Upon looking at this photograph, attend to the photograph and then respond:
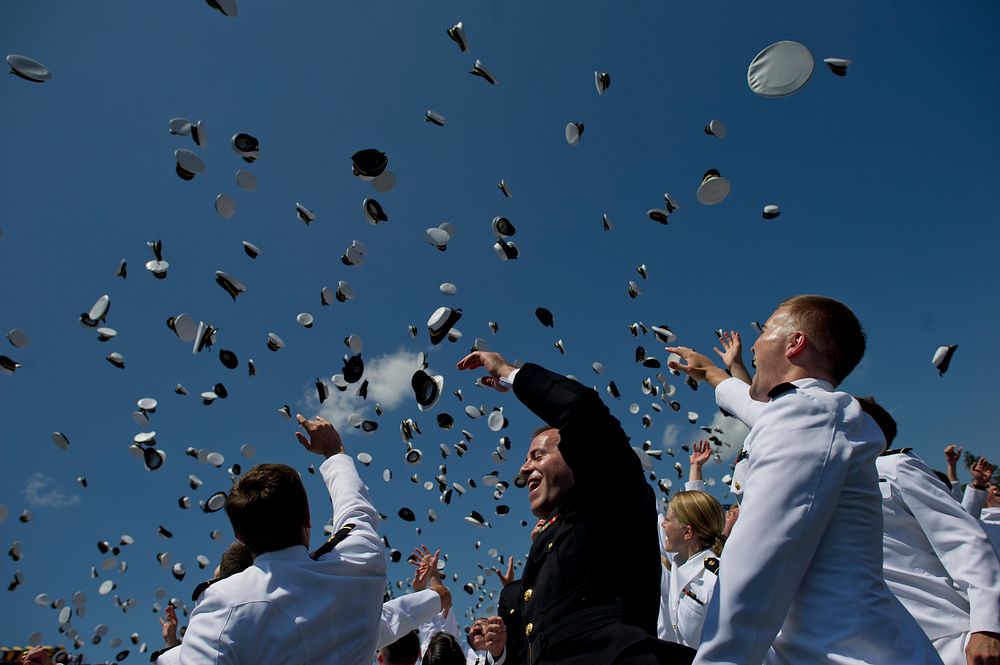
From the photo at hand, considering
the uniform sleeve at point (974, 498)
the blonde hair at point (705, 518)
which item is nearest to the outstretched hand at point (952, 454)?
the uniform sleeve at point (974, 498)

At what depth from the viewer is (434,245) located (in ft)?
34.7

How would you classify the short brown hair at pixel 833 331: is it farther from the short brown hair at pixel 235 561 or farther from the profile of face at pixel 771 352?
the short brown hair at pixel 235 561

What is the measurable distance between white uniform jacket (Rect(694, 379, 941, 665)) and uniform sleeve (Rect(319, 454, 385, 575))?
7.11 ft

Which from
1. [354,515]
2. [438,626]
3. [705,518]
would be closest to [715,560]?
[705,518]

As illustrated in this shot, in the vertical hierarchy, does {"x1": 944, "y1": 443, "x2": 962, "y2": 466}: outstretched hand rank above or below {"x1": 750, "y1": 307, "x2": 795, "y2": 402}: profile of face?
above

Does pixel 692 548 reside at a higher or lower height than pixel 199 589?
higher

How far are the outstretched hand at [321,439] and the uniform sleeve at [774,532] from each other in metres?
3.03

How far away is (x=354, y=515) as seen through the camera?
146 inches

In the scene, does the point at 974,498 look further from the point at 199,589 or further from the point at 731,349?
the point at 199,589

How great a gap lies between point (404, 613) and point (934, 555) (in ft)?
12.7

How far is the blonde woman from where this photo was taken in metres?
5.58

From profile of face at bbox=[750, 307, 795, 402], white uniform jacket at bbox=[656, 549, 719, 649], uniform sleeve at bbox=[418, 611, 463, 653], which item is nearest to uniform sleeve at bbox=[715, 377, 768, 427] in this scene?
profile of face at bbox=[750, 307, 795, 402]

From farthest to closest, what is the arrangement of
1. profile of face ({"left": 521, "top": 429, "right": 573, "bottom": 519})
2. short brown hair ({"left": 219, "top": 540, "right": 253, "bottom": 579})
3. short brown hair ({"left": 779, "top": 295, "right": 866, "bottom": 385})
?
short brown hair ({"left": 219, "top": 540, "right": 253, "bottom": 579}) → profile of face ({"left": 521, "top": 429, "right": 573, "bottom": 519}) → short brown hair ({"left": 779, "top": 295, "right": 866, "bottom": 385})

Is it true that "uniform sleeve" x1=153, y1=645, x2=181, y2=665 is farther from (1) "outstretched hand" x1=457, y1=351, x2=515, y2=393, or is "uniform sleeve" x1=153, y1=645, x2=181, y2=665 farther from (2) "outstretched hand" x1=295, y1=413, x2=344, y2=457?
(1) "outstretched hand" x1=457, y1=351, x2=515, y2=393
